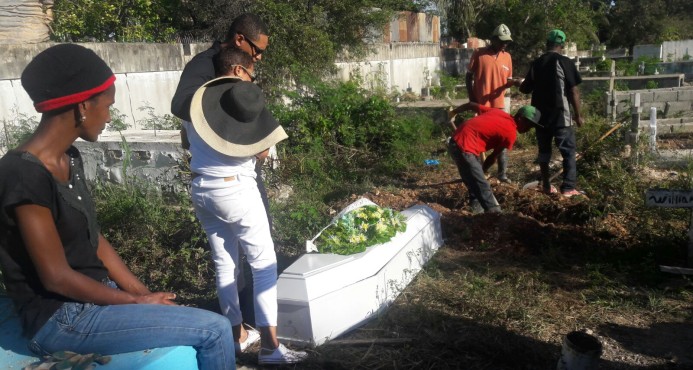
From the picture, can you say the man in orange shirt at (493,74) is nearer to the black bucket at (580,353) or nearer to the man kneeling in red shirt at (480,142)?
the man kneeling in red shirt at (480,142)

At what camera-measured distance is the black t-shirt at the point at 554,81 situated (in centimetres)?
666

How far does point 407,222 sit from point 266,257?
163 cm

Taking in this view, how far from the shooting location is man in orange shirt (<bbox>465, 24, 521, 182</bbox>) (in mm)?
7277

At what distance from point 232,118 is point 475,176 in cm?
312

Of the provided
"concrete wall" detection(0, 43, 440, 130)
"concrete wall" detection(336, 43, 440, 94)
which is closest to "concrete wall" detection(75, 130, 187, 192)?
"concrete wall" detection(0, 43, 440, 130)

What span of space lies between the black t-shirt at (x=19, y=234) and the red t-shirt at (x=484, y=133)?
3.96 m

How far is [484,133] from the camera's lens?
5.86 meters

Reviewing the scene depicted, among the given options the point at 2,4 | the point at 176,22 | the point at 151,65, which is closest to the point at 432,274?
the point at 151,65

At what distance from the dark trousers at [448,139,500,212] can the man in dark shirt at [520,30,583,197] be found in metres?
1.15

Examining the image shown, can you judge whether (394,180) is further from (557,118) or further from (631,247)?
(631,247)

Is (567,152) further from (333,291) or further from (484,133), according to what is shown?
(333,291)

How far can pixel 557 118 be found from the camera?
670 centimetres

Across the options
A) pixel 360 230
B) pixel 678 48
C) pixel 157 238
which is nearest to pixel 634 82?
pixel 360 230

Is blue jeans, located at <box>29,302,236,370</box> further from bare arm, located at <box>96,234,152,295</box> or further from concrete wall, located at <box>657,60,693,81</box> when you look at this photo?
concrete wall, located at <box>657,60,693,81</box>
